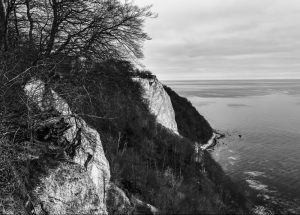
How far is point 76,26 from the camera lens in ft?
28.9

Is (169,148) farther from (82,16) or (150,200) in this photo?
(82,16)

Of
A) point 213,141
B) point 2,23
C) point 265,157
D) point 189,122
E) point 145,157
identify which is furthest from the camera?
point 213,141

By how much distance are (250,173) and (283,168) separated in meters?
3.52

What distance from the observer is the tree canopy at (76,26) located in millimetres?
8000

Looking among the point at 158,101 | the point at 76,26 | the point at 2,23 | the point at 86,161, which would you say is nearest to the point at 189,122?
the point at 158,101

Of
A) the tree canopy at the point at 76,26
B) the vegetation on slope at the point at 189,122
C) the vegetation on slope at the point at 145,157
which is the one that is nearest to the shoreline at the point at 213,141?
the vegetation on slope at the point at 189,122

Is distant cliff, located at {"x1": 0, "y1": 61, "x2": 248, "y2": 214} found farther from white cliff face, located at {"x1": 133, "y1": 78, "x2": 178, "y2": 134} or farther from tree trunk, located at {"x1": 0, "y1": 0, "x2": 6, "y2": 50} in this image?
white cliff face, located at {"x1": 133, "y1": 78, "x2": 178, "y2": 134}

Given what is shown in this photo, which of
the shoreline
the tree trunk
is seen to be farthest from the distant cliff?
the shoreline

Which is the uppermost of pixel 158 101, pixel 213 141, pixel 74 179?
pixel 158 101

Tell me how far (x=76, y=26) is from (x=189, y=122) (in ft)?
85.2

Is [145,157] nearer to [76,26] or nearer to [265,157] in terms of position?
[76,26]

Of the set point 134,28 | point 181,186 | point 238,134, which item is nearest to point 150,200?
point 181,186

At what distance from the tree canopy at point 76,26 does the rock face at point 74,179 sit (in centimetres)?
305

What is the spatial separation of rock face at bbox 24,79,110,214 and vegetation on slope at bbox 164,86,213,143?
2460 cm
